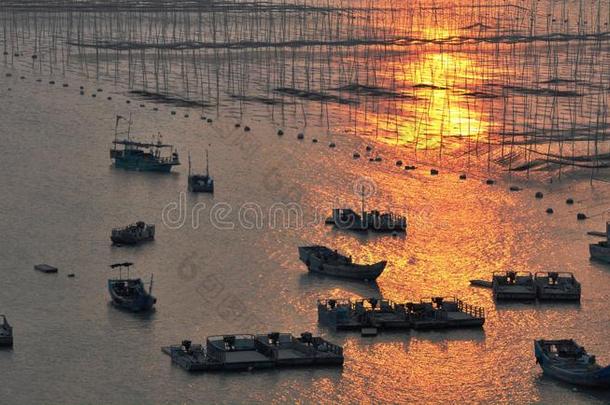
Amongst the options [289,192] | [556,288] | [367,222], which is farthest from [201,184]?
[556,288]

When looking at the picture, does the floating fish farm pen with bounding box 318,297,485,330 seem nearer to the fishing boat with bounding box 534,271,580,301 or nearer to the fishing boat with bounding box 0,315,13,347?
the fishing boat with bounding box 534,271,580,301

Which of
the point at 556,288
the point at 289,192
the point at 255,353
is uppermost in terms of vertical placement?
the point at 289,192

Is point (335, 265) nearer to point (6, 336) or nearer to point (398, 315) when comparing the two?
point (398, 315)

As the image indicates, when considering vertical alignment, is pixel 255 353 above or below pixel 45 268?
below

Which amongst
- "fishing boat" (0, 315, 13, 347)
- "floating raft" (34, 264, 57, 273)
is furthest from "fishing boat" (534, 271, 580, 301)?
"fishing boat" (0, 315, 13, 347)

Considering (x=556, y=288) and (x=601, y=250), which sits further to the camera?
(x=601, y=250)

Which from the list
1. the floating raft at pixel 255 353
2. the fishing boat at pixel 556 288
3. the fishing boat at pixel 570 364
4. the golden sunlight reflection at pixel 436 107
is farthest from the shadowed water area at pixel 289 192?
the fishing boat at pixel 556 288
